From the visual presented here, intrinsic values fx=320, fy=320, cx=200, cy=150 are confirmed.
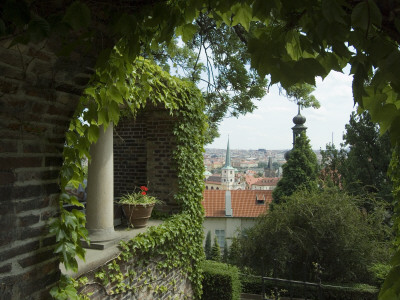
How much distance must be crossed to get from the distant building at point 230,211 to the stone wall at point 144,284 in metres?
17.5

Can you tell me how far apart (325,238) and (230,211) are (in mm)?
14462

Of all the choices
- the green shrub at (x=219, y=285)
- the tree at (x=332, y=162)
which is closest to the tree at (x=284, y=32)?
the green shrub at (x=219, y=285)

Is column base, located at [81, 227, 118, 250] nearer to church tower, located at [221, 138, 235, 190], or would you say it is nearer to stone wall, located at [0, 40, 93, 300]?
stone wall, located at [0, 40, 93, 300]

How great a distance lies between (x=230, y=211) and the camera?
24406mm

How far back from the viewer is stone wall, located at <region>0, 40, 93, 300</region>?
1650 mm

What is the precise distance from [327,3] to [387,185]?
14918 mm

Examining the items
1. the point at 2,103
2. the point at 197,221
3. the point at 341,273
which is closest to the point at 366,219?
the point at 341,273

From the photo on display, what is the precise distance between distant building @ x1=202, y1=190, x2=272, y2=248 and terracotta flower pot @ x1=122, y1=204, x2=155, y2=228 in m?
18.2

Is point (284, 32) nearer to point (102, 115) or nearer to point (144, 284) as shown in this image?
point (102, 115)

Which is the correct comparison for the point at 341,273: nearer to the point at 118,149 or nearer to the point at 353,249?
the point at 353,249

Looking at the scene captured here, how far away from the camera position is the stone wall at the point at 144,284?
3.70 m

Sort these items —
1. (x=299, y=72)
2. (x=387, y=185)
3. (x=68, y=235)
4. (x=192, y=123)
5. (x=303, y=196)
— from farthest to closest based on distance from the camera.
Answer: (x=387, y=185) < (x=303, y=196) < (x=192, y=123) < (x=68, y=235) < (x=299, y=72)

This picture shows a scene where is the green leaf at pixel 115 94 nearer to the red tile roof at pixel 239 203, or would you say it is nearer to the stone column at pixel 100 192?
the stone column at pixel 100 192

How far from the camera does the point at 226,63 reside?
6.96 m
